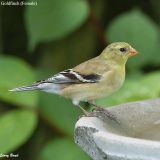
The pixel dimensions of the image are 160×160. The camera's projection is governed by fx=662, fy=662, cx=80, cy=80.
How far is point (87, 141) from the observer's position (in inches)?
101

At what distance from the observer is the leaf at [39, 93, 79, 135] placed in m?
4.76

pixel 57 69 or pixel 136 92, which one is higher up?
pixel 136 92

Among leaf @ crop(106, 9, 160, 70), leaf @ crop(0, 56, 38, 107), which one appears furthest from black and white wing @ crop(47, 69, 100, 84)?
leaf @ crop(106, 9, 160, 70)

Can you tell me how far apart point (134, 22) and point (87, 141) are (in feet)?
8.03

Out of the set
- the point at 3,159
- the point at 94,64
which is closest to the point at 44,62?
the point at 3,159

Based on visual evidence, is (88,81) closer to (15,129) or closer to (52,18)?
(15,129)

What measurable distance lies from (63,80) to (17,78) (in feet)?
3.10

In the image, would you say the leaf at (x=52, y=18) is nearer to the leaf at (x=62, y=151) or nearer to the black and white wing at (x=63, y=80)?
the leaf at (x=62, y=151)

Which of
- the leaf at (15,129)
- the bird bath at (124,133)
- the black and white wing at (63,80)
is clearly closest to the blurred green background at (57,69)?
the leaf at (15,129)

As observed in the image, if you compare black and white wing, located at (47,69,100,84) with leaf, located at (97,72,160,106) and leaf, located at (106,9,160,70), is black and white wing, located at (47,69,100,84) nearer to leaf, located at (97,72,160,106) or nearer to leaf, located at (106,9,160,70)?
leaf, located at (97,72,160,106)

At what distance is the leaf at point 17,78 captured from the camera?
4.55 metres

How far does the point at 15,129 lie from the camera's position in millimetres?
4520

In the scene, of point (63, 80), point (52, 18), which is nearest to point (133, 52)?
point (63, 80)

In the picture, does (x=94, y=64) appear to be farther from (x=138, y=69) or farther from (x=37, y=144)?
(x=37, y=144)
